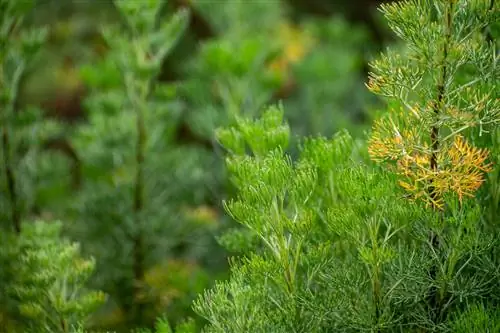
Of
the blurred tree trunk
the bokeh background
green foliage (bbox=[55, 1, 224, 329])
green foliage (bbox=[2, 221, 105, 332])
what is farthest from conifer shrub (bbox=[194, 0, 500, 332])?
the blurred tree trunk

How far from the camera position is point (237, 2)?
4090 mm

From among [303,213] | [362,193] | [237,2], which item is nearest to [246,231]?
[303,213]

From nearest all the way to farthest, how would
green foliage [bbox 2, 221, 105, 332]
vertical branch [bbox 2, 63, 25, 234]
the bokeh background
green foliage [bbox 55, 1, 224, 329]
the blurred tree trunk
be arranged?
1. green foliage [bbox 2, 221, 105, 332]
2. vertical branch [bbox 2, 63, 25, 234]
3. green foliage [bbox 55, 1, 224, 329]
4. the bokeh background
5. the blurred tree trunk

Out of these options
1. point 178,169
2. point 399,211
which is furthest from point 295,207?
point 178,169

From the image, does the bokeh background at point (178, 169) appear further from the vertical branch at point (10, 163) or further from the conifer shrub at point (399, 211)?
the conifer shrub at point (399, 211)

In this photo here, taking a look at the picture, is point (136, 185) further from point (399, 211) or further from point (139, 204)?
point (399, 211)

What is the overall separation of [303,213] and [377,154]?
0.92 ft

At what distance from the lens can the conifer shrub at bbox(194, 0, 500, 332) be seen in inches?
75.0

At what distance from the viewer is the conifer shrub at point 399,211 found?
1904mm

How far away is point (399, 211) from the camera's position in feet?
6.33

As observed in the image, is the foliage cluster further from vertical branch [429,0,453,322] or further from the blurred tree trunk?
the blurred tree trunk

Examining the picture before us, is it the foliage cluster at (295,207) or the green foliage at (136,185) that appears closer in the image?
the foliage cluster at (295,207)

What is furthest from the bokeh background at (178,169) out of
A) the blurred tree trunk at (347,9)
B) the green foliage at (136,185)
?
the blurred tree trunk at (347,9)

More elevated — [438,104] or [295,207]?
[438,104]
